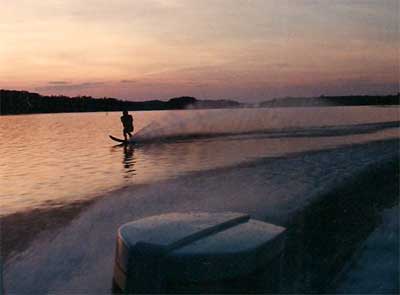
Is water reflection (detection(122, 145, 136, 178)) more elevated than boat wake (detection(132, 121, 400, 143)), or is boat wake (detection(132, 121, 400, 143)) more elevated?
boat wake (detection(132, 121, 400, 143))

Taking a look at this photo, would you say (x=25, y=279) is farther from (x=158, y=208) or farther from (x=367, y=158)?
(x=367, y=158)

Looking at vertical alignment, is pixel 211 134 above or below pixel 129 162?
above

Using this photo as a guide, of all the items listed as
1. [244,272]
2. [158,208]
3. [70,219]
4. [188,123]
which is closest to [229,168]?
[158,208]

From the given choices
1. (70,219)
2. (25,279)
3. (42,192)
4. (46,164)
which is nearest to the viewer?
(25,279)

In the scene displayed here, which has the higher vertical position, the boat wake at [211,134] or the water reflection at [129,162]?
the boat wake at [211,134]

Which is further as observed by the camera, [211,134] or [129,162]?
[211,134]

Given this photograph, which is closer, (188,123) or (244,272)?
(244,272)

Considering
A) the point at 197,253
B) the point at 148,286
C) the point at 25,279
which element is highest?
the point at 197,253

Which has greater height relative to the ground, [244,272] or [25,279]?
[244,272]

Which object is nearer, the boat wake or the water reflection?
the water reflection

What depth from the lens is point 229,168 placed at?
13.4m

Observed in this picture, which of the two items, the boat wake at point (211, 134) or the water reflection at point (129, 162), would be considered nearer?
the water reflection at point (129, 162)

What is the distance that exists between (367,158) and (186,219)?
34.7ft

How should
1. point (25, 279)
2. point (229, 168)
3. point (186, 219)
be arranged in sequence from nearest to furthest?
point (186, 219) < point (25, 279) < point (229, 168)
